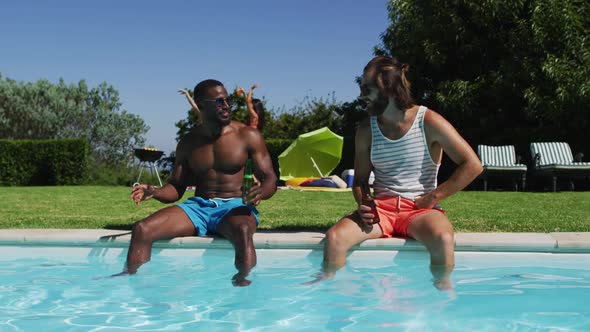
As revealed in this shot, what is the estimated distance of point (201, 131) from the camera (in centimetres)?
486

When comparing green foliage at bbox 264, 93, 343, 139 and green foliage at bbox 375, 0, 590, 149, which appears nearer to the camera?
green foliage at bbox 375, 0, 590, 149

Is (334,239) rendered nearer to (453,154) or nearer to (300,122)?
(453,154)

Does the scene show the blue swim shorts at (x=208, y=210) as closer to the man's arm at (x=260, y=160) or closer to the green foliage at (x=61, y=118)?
the man's arm at (x=260, y=160)

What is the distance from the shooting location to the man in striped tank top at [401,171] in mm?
4047

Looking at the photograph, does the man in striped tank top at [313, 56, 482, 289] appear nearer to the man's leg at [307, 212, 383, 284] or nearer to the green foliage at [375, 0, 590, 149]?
the man's leg at [307, 212, 383, 284]

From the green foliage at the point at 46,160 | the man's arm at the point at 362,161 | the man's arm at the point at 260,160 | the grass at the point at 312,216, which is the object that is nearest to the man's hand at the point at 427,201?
the man's arm at the point at 362,161

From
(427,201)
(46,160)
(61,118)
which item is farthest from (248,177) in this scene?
(61,118)

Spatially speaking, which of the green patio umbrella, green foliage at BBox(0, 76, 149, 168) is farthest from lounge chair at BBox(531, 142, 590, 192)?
green foliage at BBox(0, 76, 149, 168)

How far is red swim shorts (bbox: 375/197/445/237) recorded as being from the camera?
430 centimetres

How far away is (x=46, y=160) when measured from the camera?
21.8 metres

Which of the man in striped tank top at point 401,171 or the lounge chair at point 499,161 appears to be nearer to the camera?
the man in striped tank top at point 401,171

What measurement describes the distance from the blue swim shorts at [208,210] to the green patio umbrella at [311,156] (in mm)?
13527

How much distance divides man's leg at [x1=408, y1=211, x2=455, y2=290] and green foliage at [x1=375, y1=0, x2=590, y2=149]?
13164mm

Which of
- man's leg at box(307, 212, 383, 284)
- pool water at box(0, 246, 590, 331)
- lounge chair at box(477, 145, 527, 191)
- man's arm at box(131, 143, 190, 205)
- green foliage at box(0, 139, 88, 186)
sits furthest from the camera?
green foliage at box(0, 139, 88, 186)
